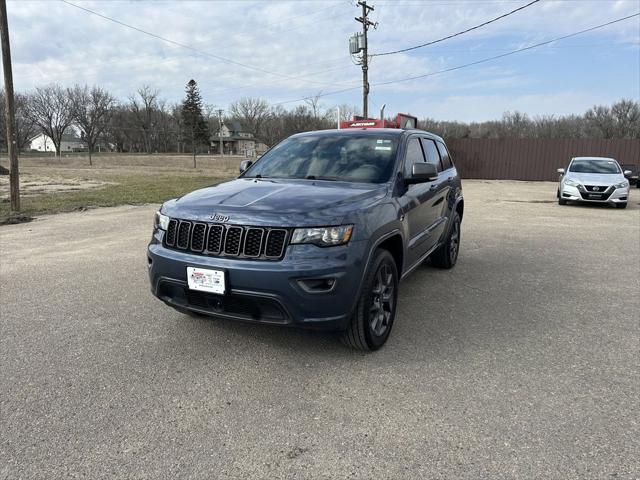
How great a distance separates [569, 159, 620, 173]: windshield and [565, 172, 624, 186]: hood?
34cm

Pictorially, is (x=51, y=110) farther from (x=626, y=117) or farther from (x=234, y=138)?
(x=626, y=117)

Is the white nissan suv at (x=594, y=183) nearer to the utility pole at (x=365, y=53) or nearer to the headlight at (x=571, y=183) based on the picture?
the headlight at (x=571, y=183)

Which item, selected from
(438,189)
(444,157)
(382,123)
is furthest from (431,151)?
(382,123)

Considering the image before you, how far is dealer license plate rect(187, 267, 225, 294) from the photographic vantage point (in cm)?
311

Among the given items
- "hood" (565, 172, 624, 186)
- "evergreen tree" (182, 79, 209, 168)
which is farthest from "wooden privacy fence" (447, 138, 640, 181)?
"evergreen tree" (182, 79, 209, 168)

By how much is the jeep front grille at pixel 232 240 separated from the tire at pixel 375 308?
685mm

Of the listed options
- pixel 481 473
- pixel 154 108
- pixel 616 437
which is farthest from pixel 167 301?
pixel 154 108

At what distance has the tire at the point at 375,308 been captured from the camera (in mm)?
3309

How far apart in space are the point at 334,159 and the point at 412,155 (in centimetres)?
82

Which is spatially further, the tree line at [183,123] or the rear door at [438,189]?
the tree line at [183,123]

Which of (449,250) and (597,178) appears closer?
(449,250)

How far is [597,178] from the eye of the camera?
1355cm

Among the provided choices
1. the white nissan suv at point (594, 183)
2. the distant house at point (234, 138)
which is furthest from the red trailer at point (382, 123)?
the distant house at point (234, 138)

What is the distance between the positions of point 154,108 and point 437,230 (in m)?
99.2
